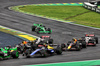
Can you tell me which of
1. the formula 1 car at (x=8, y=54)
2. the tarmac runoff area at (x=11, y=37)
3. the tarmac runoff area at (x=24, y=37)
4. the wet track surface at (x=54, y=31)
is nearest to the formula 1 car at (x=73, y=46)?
the wet track surface at (x=54, y=31)

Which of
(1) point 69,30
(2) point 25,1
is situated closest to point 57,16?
(1) point 69,30

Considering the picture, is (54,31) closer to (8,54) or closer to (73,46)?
(73,46)

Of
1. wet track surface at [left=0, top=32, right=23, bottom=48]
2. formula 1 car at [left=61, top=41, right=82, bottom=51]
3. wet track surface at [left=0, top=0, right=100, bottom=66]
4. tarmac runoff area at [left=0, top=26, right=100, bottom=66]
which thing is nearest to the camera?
tarmac runoff area at [left=0, top=26, right=100, bottom=66]

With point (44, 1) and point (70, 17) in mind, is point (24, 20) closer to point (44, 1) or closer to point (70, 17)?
point (70, 17)

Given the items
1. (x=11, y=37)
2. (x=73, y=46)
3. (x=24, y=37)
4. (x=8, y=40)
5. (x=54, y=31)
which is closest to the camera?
(x=73, y=46)

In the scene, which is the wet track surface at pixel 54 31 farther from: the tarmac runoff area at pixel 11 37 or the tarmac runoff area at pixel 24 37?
the tarmac runoff area at pixel 11 37

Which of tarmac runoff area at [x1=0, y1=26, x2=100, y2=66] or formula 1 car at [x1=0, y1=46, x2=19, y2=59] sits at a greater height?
formula 1 car at [x1=0, y1=46, x2=19, y2=59]

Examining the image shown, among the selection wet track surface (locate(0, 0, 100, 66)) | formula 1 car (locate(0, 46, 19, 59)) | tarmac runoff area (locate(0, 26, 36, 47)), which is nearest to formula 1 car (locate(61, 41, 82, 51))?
wet track surface (locate(0, 0, 100, 66))

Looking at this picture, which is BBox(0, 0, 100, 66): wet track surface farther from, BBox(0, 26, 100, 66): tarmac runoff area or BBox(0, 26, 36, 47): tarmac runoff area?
BBox(0, 26, 36, 47): tarmac runoff area

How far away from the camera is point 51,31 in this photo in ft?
94.6

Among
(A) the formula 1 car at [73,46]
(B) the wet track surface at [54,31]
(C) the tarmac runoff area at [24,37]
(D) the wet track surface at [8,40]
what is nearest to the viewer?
(C) the tarmac runoff area at [24,37]

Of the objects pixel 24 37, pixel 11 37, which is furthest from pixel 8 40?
pixel 24 37

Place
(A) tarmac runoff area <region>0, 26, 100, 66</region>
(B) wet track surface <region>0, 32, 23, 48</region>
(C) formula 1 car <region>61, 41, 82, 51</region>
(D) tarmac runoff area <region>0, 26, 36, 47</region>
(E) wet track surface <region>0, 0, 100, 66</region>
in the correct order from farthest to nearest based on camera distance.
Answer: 1. (D) tarmac runoff area <region>0, 26, 36, 47</region>
2. (B) wet track surface <region>0, 32, 23, 48</region>
3. (C) formula 1 car <region>61, 41, 82, 51</region>
4. (E) wet track surface <region>0, 0, 100, 66</region>
5. (A) tarmac runoff area <region>0, 26, 100, 66</region>

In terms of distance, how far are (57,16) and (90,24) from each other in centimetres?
838
